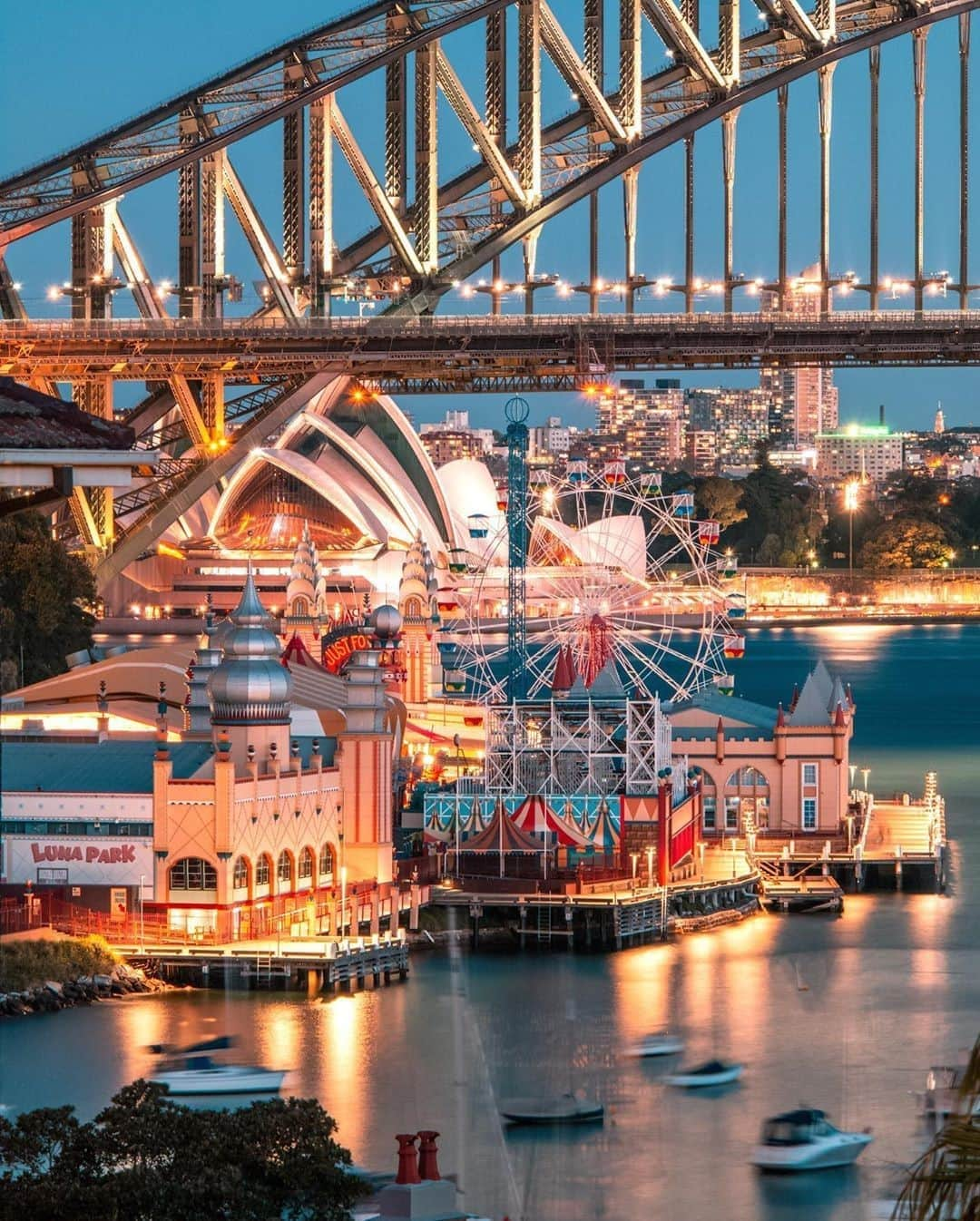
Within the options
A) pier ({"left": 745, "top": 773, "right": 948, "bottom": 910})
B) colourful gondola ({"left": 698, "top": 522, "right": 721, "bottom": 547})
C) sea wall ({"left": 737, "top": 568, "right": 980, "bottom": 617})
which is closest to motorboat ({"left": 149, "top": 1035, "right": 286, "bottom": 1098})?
pier ({"left": 745, "top": 773, "right": 948, "bottom": 910})

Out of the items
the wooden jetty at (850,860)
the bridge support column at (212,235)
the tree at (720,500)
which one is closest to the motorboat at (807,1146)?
the wooden jetty at (850,860)

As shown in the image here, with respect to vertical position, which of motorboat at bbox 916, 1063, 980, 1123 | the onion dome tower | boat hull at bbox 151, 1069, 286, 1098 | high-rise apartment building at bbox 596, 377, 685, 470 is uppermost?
high-rise apartment building at bbox 596, 377, 685, 470

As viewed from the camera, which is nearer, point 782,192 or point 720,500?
point 782,192

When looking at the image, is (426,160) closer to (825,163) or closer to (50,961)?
(825,163)

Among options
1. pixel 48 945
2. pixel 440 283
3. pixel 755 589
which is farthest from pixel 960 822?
pixel 755 589

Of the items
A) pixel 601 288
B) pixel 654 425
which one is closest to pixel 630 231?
pixel 601 288

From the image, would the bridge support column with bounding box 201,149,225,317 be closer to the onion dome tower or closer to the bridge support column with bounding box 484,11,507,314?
the bridge support column with bounding box 484,11,507,314
